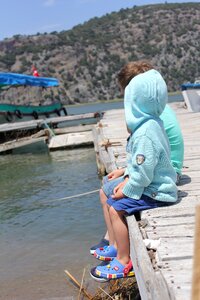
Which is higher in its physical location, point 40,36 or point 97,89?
point 40,36

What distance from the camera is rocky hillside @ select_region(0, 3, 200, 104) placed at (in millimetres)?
101750

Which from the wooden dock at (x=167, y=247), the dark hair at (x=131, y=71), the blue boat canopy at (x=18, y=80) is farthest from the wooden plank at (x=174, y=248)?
the blue boat canopy at (x=18, y=80)

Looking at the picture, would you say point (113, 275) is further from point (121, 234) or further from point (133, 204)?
point (133, 204)

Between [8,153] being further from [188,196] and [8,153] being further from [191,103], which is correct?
[188,196]

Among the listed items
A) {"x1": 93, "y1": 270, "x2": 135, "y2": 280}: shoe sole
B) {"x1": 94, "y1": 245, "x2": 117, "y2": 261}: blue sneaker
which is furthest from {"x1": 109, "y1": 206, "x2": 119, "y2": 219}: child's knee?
{"x1": 93, "y1": 270, "x2": 135, "y2": 280}: shoe sole

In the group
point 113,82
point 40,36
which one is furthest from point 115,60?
point 40,36

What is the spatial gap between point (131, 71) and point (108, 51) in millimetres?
107225

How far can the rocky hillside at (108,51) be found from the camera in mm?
101750

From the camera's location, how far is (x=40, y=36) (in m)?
118

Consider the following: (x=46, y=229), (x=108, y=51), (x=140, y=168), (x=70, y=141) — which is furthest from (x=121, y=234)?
(x=108, y=51)

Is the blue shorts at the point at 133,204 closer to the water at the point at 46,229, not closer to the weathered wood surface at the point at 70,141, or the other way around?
the water at the point at 46,229

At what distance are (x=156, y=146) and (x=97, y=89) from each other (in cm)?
9961

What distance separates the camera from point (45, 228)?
722cm

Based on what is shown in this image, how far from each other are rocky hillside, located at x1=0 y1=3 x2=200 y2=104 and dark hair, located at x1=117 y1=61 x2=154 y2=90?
3658 inches
